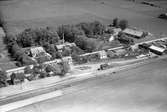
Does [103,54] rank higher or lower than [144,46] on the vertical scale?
lower

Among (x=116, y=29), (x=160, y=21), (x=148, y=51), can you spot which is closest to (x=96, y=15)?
(x=116, y=29)

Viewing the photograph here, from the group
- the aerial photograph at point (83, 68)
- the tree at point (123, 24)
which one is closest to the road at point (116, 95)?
the aerial photograph at point (83, 68)

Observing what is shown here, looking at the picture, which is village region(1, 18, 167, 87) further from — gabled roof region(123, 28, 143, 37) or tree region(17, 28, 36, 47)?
tree region(17, 28, 36, 47)

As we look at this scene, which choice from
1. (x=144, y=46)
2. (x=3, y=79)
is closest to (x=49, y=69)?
(x=3, y=79)

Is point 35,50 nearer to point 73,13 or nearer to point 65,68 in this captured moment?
point 65,68

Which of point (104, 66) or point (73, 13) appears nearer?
point (104, 66)

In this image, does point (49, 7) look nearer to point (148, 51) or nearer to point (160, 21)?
point (160, 21)

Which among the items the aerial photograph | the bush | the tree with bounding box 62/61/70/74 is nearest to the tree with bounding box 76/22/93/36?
the aerial photograph
